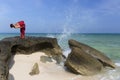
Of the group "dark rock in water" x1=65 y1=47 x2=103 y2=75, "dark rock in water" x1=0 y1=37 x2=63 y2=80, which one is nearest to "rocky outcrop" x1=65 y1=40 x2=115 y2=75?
"dark rock in water" x1=65 y1=47 x2=103 y2=75

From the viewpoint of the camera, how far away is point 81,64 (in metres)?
10.2

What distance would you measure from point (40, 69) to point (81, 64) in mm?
1465

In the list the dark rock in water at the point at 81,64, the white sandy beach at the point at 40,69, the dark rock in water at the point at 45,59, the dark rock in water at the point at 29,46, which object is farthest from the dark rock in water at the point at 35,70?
the dark rock in water at the point at 81,64

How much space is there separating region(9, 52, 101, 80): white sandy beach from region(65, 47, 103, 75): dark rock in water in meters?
0.25

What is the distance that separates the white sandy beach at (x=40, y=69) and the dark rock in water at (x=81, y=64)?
25cm

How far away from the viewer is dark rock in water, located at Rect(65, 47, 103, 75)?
1017cm

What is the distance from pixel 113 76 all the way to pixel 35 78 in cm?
293

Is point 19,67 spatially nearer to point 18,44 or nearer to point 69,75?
point 18,44

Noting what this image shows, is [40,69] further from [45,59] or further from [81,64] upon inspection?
[81,64]

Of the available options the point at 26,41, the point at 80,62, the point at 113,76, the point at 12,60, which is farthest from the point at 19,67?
the point at 113,76

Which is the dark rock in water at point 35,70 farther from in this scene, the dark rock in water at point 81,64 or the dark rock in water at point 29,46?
the dark rock in water at point 81,64

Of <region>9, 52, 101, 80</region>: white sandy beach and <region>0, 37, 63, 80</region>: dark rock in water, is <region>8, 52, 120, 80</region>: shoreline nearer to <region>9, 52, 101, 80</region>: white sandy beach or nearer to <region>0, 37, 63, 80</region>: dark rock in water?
<region>9, 52, 101, 80</region>: white sandy beach

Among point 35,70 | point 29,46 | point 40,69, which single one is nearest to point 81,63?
point 40,69

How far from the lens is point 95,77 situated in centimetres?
1004
